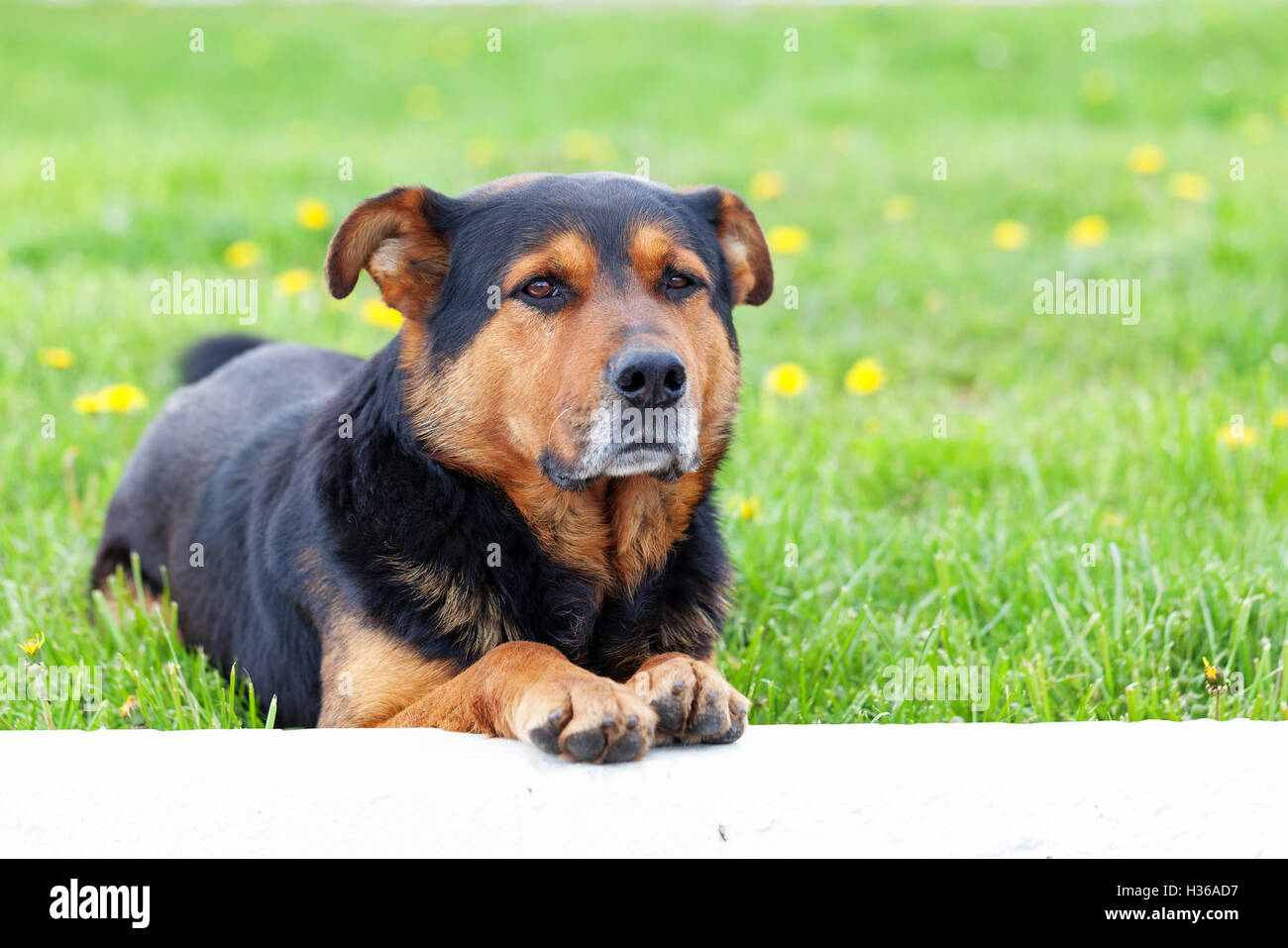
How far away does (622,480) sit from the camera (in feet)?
10.9

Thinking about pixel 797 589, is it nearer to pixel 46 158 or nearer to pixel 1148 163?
pixel 1148 163

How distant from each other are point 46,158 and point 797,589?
673 cm

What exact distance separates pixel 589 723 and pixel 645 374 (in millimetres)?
830

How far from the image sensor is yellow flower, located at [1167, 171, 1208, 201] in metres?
8.19

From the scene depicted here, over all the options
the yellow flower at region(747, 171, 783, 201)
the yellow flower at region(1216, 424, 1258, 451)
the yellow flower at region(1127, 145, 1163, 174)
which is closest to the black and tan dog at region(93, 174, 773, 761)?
the yellow flower at region(1216, 424, 1258, 451)

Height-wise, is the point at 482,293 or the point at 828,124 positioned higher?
the point at 828,124

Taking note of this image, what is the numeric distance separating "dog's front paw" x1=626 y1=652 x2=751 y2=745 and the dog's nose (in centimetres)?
63

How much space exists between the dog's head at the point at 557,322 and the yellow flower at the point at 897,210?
5000 millimetres

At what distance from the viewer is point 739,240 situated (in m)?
3.81

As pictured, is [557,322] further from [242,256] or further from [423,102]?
[423,102]

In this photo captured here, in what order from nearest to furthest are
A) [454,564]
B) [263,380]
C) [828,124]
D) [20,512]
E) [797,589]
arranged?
[454,564] → [797,589] → [263,380] → [20,512] → [828,124]
